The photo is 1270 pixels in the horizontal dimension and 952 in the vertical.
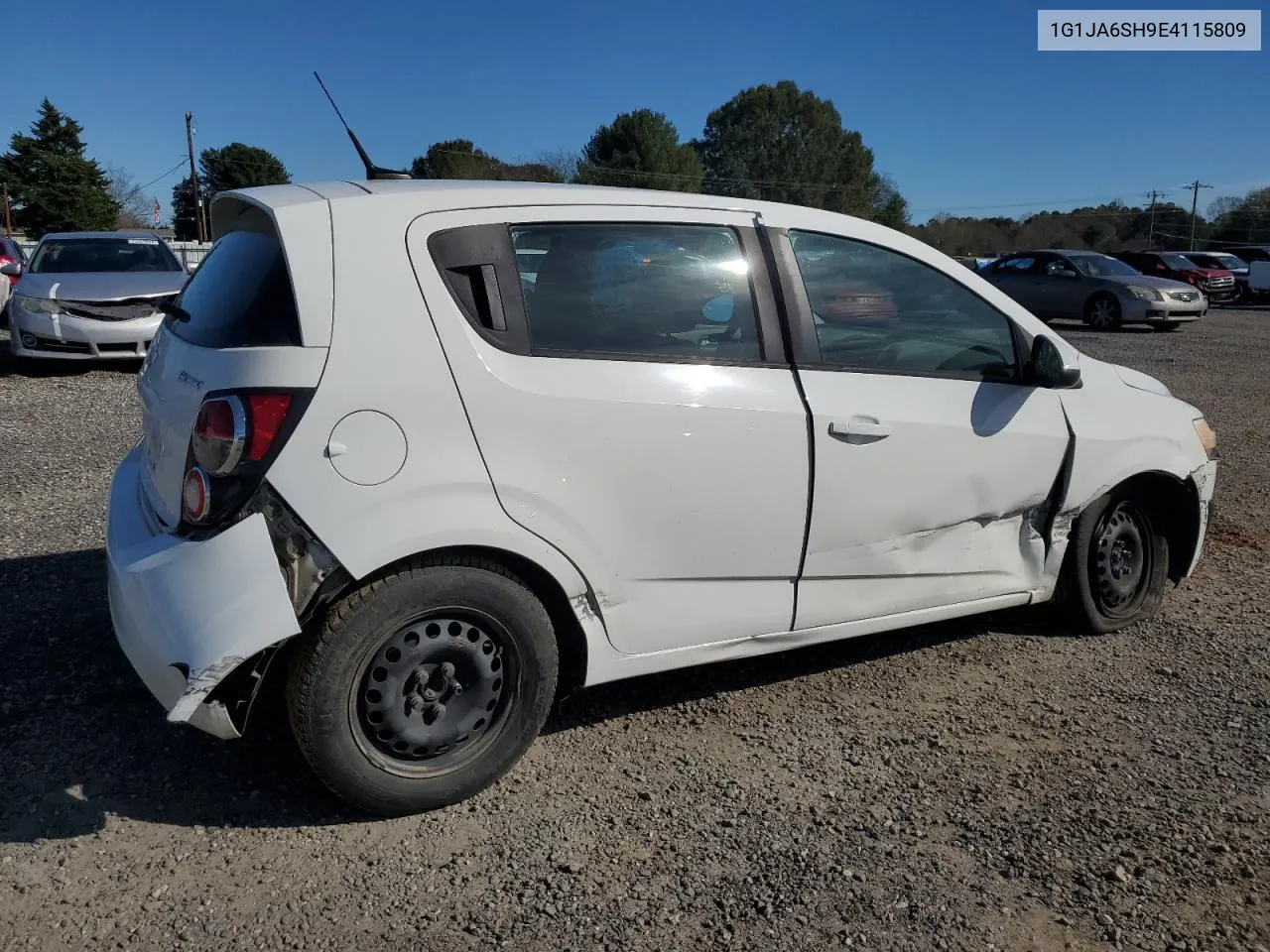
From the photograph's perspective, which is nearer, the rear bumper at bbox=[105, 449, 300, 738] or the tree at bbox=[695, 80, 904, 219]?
the rear bumper at bbox=[105, 449, 300, 738]

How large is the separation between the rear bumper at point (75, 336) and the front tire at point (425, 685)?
9.31m

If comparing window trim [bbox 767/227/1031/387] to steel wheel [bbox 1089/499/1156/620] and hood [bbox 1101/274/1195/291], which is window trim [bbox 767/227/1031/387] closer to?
steel wheel [bbox 1089/499/1156/620]

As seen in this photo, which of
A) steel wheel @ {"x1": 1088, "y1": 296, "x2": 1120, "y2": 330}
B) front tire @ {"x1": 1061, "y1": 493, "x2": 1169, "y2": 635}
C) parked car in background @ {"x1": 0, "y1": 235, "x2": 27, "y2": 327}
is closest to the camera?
front tire @ {"x1": 1061, "y1": 493, "x2": 1169, "y2": 635}

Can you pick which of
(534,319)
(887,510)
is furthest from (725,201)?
(887,510)

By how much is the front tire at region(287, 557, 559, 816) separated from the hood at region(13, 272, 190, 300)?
9.13m

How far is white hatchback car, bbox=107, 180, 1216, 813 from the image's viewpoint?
2.63 meters

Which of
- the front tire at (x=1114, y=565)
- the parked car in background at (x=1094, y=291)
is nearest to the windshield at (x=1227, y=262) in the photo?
the parked car in background at (x=1094, y=291)

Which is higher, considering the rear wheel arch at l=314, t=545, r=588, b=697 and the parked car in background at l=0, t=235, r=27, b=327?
the parked car in background at l=0, t=235, r=27, b=327

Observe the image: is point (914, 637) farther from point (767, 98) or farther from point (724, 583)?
point (767, 98)

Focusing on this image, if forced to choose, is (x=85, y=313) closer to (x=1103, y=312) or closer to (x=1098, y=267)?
(x=1103, y=312)

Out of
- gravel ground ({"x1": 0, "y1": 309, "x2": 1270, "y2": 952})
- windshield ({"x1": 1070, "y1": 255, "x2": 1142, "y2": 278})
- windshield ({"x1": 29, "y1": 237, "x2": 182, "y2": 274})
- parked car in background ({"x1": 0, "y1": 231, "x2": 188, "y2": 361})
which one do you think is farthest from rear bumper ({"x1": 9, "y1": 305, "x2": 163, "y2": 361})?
windshield ({"x1": 1070, "y1": 255, "x2": 1142, "y2": 278})

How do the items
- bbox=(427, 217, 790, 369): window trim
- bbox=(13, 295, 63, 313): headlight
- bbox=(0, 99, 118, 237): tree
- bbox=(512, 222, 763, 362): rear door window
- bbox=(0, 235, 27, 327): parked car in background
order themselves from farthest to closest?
bbox=(0, 99, 118, 237): tree < bbox=(0, 235, 27, 327): parked car in background < bbox=(13, 295, 63, 313): headlight < bbox=(512, 222, 763, 362): rear door window < bbox=(427, 217, 790, 369): window trim

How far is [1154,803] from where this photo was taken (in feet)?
9.89

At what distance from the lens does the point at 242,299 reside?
289 cm
